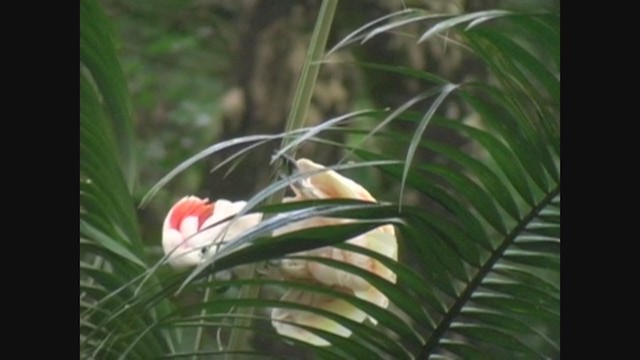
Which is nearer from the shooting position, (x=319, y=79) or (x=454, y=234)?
(x=454, y=234)

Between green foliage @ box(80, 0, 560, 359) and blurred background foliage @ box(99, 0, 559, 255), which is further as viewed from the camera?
blurred background foliage @ box(99, 0, 559, 255)

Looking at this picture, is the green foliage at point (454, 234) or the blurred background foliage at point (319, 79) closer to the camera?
the green foliage at point (454, 234)

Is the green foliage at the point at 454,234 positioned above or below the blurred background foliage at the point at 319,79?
below

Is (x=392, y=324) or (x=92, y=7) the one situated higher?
(x=92, y=7)

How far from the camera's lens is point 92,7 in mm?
1065

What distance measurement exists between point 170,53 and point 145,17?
23 centimetres

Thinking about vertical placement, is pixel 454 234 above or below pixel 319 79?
below

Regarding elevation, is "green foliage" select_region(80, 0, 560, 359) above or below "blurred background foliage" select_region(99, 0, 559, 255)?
below
